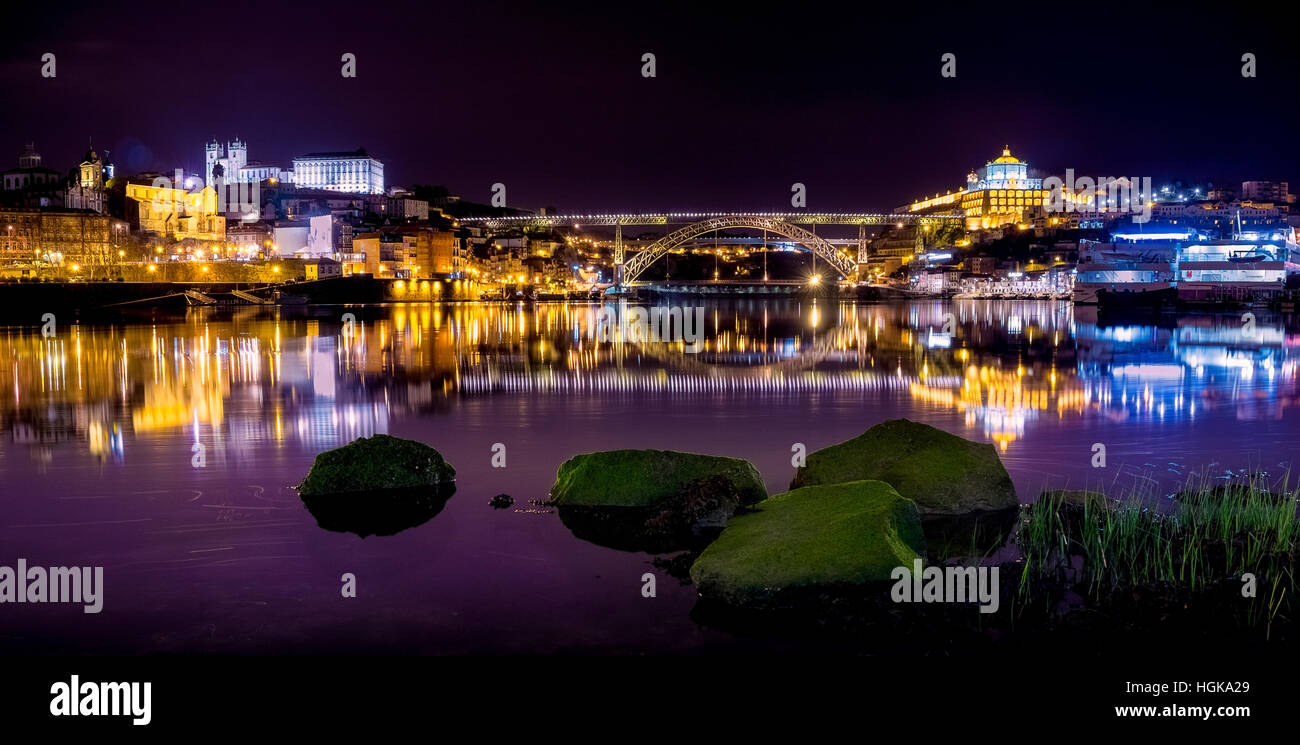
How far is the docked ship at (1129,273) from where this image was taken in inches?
2746

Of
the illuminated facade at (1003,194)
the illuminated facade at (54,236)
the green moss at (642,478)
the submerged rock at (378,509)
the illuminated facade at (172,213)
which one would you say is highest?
the illuminated facade at (1003,194)

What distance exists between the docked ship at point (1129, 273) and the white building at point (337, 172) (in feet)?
358

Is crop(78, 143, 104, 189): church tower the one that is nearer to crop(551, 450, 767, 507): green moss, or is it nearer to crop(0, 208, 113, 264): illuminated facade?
crop(0, 208, 113, 264): illuminated facade

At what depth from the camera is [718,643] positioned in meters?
6.20

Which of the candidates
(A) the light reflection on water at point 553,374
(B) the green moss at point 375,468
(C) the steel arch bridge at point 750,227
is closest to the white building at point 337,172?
(C) the steel arch bridge at point 750,227

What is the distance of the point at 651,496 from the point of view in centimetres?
959

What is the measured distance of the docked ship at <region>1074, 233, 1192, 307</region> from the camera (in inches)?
2746

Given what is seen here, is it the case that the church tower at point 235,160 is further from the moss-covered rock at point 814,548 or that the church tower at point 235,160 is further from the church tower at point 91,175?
the moss-covered rock at point 814,548

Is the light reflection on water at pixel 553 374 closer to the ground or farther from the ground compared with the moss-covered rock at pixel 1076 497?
farther from the ground

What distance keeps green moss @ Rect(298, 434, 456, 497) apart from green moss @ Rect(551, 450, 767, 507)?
1.65 metres

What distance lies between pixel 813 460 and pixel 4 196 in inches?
4710

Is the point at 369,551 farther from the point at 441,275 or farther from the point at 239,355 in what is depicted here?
the point at 441,275

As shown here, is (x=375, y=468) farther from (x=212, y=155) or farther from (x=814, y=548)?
(x=212, y=155)
